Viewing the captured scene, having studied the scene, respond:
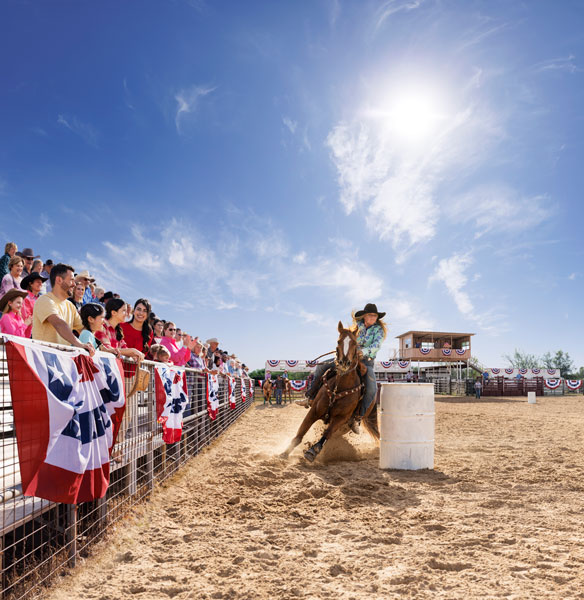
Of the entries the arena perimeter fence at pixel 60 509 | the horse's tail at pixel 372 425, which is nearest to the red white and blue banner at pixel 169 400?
the arena perimeter fence at pixel 60 509

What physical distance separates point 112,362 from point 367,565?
2.62 m

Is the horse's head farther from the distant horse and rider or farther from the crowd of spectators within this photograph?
the crowd of spectators

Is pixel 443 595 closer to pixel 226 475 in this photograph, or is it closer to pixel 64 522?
pixel 64 522

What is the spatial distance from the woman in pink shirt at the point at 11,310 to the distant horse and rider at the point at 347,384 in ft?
13.1

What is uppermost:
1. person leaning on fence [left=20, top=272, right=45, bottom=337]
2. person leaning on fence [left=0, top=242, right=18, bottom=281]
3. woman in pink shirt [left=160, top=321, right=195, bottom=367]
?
person leaning on fence [left=0, top=242, right=18, bottom=281]

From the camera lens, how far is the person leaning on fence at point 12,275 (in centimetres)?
619

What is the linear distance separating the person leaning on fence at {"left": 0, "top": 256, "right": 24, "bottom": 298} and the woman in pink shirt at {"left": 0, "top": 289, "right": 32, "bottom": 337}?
1.47 metres

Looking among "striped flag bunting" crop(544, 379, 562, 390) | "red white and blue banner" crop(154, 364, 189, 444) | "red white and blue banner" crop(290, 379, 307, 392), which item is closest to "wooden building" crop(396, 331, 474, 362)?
"striped flag bunting" crop(544, 379, 562, 390)

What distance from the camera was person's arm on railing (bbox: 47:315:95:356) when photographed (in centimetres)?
355

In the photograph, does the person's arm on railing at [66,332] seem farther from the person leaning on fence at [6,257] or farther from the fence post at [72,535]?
the person leaning on fence at [6,257]

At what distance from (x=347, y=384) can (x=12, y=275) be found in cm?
509

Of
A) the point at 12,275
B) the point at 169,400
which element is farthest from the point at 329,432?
the point at 12,275

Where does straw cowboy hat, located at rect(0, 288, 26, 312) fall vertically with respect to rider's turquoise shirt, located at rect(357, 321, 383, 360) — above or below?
above

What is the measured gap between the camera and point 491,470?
677 centimetres
